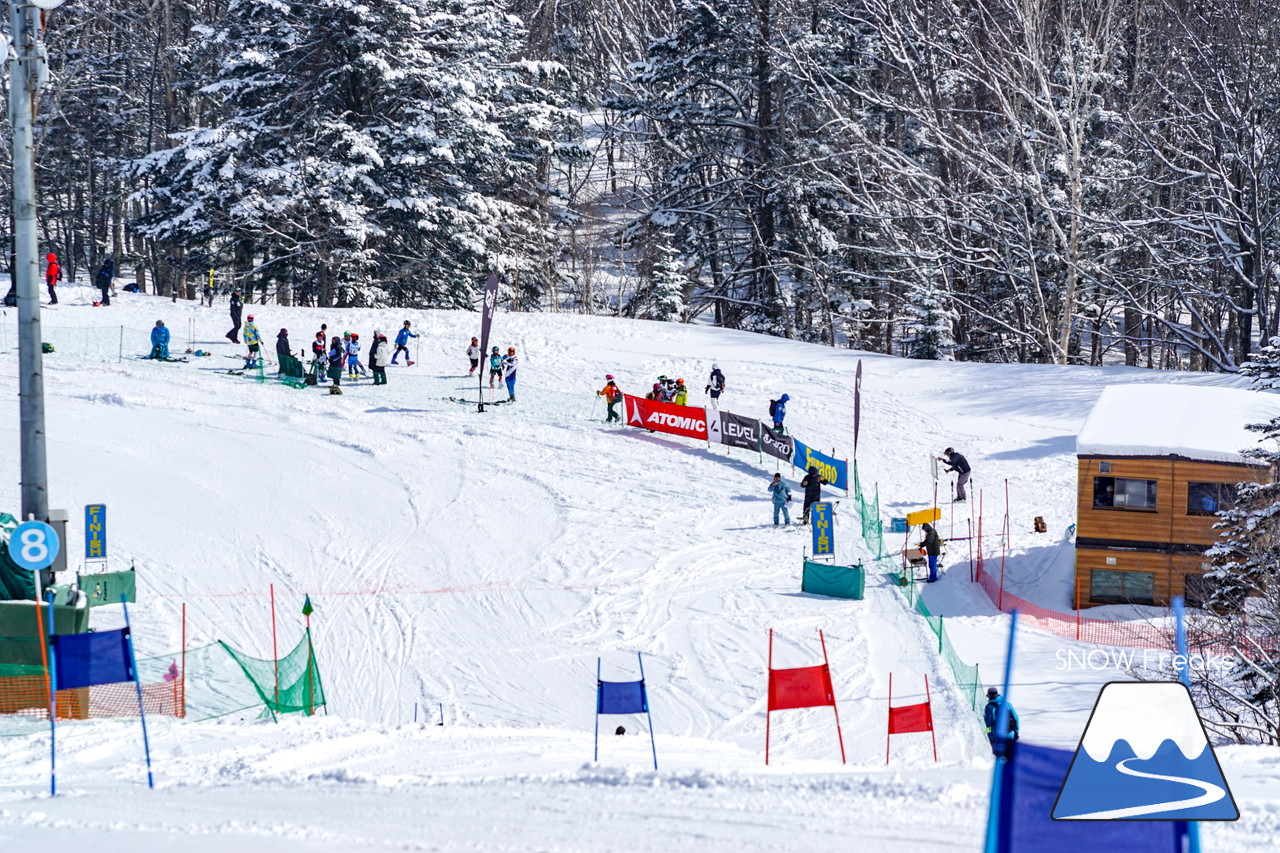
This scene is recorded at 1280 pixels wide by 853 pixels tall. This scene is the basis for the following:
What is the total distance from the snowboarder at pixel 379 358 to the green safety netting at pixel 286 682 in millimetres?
16244

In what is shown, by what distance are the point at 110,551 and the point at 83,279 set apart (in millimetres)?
46749

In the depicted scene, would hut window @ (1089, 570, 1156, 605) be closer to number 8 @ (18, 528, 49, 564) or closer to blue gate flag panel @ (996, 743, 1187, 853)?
number 8 @ (18, 528, 49, 564)

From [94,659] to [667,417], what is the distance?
18878 millimetres

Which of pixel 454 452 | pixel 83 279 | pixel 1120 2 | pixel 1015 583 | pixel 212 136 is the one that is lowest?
pixel 1015 583

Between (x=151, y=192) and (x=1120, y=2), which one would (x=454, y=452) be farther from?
(x=1120, y=2)

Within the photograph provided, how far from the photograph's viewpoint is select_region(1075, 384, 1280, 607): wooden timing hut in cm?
2095

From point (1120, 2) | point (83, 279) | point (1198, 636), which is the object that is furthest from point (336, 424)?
point (83, 279)

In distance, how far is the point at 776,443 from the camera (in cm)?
2720

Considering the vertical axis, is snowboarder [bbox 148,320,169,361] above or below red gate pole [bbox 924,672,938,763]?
above

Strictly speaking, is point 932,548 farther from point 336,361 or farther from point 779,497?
point 336,361

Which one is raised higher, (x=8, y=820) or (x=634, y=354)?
(x=634, y=354)

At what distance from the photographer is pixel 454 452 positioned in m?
27.0

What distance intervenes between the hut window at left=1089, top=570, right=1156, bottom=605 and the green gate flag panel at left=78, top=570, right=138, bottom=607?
15.1m

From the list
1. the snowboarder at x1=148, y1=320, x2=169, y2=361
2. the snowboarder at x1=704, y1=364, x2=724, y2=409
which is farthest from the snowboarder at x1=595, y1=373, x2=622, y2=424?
the snowboarder at x1=148, y1=320, x2=169, y2=361
